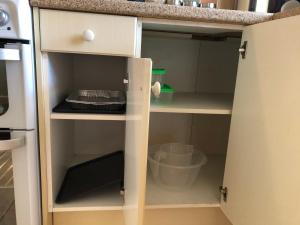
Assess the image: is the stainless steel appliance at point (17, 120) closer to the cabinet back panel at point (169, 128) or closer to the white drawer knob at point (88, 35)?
the white drawer knob at point (88, 35)

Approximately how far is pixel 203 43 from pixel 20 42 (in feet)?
3.05

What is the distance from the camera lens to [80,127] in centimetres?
133

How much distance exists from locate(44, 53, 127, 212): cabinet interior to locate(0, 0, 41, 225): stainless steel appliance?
61mm

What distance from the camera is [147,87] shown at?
0.55m

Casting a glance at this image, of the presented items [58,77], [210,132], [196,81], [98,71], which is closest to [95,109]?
[58,77]

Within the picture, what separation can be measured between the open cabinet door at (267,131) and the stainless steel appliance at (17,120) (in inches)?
26.4

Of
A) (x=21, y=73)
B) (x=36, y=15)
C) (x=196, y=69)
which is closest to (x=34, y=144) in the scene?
(x=21, y=73)

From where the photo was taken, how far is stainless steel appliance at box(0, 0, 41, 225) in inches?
26.2

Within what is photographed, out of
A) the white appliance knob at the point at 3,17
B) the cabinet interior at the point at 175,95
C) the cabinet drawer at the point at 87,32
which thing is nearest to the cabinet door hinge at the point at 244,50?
the cabinet interior at the point at 175,95

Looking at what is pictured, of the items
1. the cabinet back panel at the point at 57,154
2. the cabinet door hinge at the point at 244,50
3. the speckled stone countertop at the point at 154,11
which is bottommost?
the cabinet back panel at the point at 57,154

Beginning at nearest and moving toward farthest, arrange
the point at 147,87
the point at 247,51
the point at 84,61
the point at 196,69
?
the point at 147,87 < the point at 247,51 < the point at 84,61 < the point at 196,69

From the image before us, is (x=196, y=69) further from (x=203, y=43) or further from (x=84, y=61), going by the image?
(x=84, y=61)

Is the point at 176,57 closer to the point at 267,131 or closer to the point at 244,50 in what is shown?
the point at 244,50

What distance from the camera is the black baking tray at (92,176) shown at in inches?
37.9
